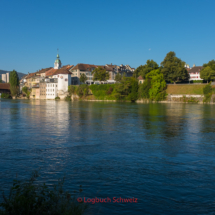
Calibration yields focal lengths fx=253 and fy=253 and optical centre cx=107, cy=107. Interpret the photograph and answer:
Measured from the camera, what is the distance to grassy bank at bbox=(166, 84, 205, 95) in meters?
79.0

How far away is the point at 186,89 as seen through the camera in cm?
8219

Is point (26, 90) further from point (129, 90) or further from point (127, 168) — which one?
point (127, 168)

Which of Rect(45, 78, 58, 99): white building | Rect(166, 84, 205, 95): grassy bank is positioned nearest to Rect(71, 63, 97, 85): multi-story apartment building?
Rect(45, 78, 58, 99): white building

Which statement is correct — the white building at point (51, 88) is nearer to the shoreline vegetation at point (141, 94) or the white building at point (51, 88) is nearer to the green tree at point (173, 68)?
the shoreline vegetation at point (141, 94)

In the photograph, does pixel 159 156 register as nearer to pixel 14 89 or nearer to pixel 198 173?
pixel 198 173

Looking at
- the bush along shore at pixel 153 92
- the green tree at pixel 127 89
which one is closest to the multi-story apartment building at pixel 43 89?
the bush along shore at pixel 153 92

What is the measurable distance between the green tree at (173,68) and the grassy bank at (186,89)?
4789 millimetres

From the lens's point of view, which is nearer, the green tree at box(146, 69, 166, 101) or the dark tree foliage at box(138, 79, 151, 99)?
the green tree at box(146, 69, 166, 101)

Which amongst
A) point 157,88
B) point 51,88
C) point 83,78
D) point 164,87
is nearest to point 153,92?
point 157,88

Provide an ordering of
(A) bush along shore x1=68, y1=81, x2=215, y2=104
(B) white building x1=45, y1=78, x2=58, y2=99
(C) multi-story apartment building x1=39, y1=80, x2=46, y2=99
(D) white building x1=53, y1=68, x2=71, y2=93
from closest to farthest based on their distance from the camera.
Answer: (A) bush along shore x1=68, y1=81, x2=215, y2=104, (D) white building x1=53, y1=68, x2=71, y2=93, (B) white building x1=45, y1=78, x2=58, y2=99, (C) multi-story apartment building x1=39, y1=80, x2=46, y2=99

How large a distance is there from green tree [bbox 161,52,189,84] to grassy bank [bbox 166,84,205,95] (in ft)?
15.7

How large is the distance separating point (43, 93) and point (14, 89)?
677 inches

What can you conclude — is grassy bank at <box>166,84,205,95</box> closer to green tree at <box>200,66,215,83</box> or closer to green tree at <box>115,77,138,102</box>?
green tree at <box>200,66,215,83</box>

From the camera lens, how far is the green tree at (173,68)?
8769 cm
